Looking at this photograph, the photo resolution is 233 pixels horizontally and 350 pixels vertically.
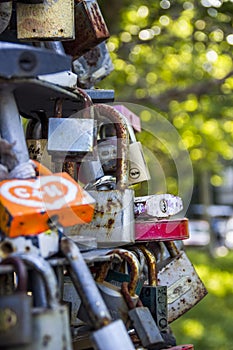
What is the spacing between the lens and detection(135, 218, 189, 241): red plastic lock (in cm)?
200

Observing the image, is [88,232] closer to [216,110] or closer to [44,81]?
[44,81]

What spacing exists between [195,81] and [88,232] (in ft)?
16.3

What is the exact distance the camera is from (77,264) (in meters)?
1.52

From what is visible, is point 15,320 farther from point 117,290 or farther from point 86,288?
point 117,290

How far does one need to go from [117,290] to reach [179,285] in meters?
0.60

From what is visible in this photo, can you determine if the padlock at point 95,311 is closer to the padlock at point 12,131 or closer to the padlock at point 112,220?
the padlock at point 12,131

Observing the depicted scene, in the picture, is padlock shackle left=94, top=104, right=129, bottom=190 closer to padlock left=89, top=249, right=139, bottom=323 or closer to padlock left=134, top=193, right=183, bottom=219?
padlock left=134, top=193, right=183, bottom=219

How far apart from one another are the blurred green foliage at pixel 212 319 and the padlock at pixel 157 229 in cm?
255

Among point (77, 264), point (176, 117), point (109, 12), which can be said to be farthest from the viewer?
point (176, 117)

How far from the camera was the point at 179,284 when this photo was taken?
2338 millimetres

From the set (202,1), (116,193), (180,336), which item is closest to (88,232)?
(116,193)

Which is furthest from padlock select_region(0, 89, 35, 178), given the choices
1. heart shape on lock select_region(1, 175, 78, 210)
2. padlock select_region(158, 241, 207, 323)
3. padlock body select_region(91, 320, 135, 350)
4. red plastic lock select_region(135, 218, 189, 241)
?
padlock select_region(158, 241, 207, 323)

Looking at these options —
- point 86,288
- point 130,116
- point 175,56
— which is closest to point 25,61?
point 86,288

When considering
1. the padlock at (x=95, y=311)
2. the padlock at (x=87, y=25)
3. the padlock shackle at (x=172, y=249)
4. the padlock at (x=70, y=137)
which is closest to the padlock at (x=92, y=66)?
the padlock at (x=87, y=25)
